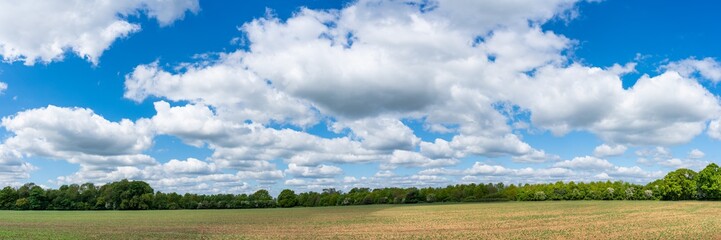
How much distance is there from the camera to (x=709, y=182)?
116m

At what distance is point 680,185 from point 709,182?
27.2 ft

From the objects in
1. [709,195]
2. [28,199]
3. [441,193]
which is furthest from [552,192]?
[28,199]

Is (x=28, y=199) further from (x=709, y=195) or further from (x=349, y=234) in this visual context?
(x=709, y=195)

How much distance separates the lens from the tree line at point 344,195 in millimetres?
125375

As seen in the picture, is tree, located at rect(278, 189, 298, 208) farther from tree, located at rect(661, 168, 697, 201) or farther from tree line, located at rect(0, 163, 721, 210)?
tree, located at rect(661, 168, 697, 201)

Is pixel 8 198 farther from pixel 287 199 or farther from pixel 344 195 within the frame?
pixel 344 195

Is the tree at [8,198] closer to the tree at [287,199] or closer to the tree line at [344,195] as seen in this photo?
the tree line at [344,195]

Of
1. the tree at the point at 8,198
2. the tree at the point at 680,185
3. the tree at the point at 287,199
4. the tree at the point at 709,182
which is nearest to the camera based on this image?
the tree at the point at 709,182

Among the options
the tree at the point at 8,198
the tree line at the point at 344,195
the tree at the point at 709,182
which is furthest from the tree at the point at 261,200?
the tree at the point at 709,182

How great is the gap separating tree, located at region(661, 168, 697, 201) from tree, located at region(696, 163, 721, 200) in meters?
1.49

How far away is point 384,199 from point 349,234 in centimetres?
13570

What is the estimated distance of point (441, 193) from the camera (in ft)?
636

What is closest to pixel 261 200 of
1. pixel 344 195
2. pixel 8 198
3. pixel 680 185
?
pixel 344 195

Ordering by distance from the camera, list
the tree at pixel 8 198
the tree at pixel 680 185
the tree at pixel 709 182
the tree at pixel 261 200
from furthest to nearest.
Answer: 1. the tree at pixel 261 200
2. the tree at pixel 8 198
3. the tree at pixel 680 185
4. the tree at pixel 709 182
